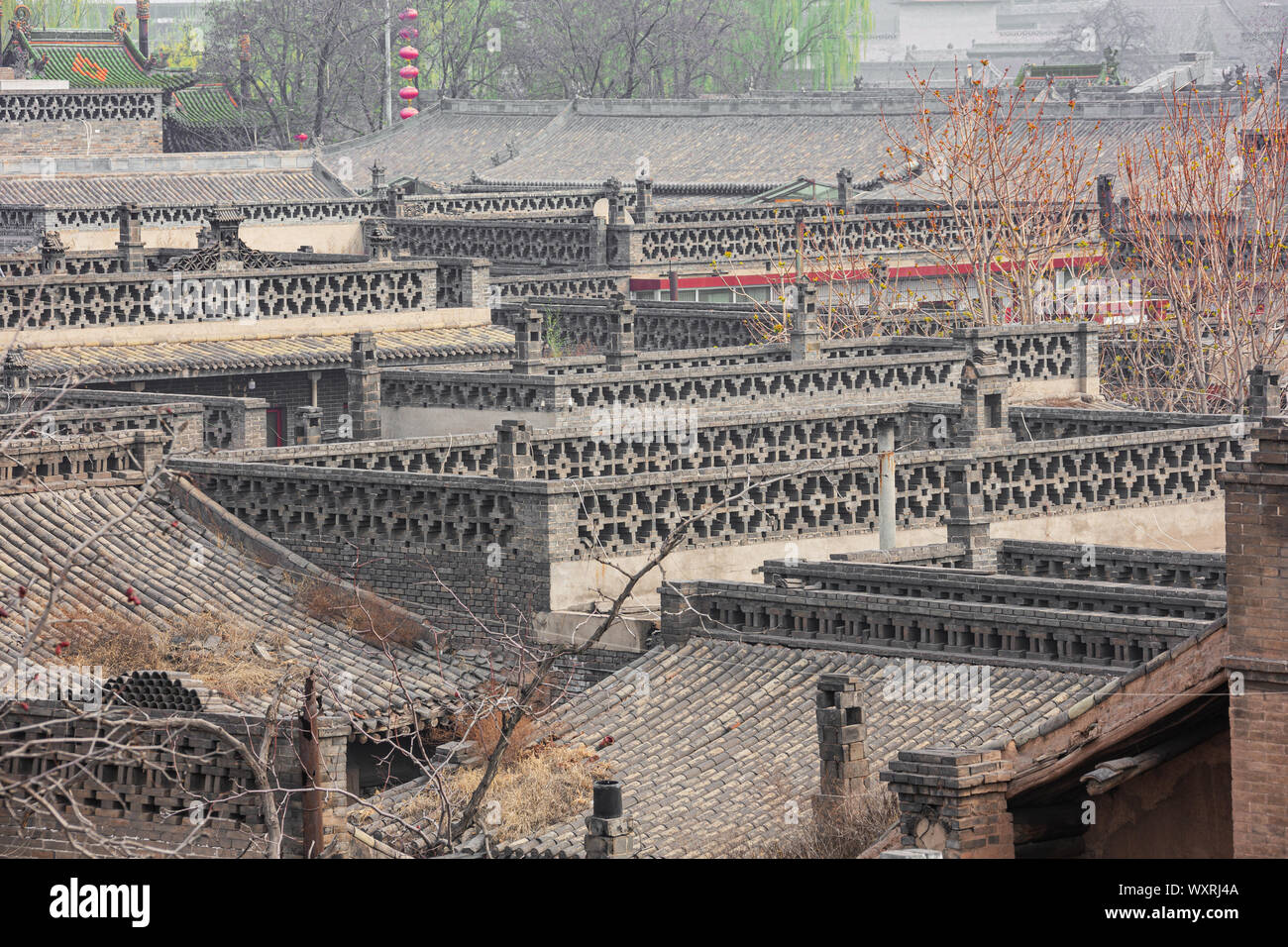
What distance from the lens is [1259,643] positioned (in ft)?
41.0

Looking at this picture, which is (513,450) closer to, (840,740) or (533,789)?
(533,789)

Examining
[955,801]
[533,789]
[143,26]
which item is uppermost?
[143,26]

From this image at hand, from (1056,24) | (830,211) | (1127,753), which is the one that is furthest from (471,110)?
(1056,24)

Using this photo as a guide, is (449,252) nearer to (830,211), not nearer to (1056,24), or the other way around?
(830,211)

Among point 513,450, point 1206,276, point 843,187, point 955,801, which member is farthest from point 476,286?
point 955,801

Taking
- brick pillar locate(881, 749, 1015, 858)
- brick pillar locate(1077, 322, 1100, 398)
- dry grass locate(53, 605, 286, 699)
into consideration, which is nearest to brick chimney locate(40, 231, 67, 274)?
brick pillar locate(1077, 322, 1100, 398)

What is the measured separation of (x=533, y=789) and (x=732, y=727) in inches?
66.4

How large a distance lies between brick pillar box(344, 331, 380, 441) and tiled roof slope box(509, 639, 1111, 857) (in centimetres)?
839

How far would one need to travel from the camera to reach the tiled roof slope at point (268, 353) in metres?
32.8

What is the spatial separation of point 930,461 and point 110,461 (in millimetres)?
7629

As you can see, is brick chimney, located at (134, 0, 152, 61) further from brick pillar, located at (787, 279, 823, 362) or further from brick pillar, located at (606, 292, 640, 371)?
brick pillar, located at (787, 279, 823, 362)

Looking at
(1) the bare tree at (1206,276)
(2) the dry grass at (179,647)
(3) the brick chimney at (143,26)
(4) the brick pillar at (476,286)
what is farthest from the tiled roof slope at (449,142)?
(2) the dry grass at (179,647)

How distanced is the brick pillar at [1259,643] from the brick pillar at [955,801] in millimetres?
1196

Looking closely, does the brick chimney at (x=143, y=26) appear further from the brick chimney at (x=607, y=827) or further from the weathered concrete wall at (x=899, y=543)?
the brick chimney at (x=607, y=827)
